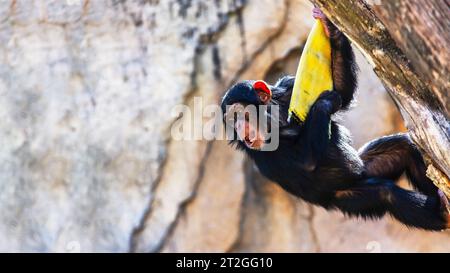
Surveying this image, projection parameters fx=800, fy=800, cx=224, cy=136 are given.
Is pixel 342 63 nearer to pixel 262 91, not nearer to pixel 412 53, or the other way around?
pixel 262 91

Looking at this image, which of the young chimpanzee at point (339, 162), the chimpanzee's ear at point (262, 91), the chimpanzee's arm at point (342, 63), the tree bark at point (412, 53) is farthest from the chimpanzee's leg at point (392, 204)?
the tree bark at point (412, 53)

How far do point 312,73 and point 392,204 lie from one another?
87cm

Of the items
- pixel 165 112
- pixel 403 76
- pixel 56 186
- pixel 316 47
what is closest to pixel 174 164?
pixel 165 112

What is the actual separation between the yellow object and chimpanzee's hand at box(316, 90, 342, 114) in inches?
1.3

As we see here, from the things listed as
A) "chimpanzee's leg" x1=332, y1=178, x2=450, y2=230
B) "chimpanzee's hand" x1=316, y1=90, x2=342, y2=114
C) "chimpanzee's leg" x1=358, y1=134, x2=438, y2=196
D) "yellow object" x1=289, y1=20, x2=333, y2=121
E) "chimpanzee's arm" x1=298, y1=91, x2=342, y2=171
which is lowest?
"chimpanzee's leg" x1=332, y1=178, x2=450, y2=230

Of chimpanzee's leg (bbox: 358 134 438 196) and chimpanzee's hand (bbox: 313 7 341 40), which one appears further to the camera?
chimpanzee's leg (bbox: 358 134 438 196)

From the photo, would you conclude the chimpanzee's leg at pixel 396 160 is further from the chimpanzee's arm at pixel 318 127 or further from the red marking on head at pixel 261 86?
the red marking on head at pixel 261 86

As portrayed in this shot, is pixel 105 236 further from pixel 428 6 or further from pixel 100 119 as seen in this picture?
pixel 428 6

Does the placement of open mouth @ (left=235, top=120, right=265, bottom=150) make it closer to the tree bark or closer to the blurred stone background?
the tree bark

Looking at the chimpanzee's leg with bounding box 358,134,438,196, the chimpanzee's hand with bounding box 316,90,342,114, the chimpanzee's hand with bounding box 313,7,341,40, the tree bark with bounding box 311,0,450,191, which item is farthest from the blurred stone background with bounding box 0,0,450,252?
the tree bark with bounding box 311,0,450,191

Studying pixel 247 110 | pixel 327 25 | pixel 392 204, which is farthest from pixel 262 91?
pixel 392 204

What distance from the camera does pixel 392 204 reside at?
443 centimetres

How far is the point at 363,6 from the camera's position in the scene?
320 centimetres

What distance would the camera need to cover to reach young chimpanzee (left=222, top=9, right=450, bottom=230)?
4.32 m
